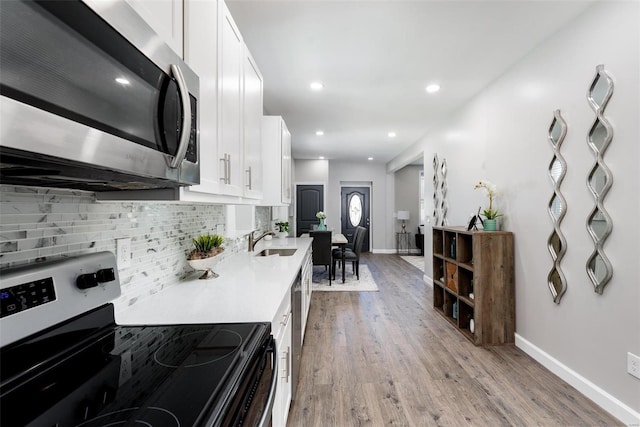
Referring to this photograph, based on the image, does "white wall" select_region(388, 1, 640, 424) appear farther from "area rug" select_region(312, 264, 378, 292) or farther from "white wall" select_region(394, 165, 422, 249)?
"white wall" select_region(394, 165, 422, 249)

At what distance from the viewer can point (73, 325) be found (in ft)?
2.68

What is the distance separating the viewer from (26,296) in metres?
0.70

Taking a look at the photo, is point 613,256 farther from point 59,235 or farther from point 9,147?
point 59,235

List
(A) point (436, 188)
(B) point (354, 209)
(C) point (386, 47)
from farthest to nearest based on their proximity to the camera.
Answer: (B) point (354, 209) < (A) point (436, 188) < (C) point (386, 47)

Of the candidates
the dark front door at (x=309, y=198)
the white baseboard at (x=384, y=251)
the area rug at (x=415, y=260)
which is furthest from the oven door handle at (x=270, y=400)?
the white baseboard at (x=384, y=251)

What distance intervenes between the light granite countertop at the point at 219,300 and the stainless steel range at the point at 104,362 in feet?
0.34

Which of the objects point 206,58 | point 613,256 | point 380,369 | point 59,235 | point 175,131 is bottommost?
point 380,369

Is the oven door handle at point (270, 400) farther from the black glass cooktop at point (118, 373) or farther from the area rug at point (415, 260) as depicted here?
the area rug at point (415, 260)

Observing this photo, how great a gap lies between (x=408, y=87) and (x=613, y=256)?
2.30 meters

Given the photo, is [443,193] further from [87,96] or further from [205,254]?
[87,96]

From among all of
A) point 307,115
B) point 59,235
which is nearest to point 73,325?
point 59,235

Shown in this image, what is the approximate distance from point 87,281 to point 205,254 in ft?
2.48

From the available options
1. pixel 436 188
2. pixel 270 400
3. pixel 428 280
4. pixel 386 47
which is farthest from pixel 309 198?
pixel 270 400

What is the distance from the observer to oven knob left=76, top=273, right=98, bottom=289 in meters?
0.85
